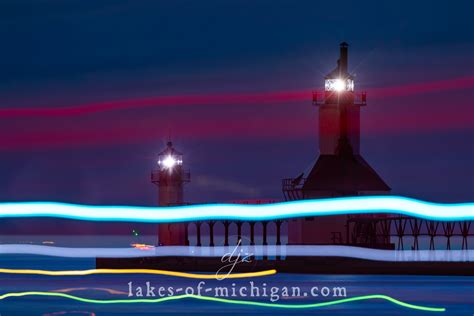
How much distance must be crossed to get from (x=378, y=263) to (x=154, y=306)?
4549 cm

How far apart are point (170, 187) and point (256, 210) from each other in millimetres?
62427

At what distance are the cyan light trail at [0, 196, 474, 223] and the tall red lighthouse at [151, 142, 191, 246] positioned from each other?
61.6 m

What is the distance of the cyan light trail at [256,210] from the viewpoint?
1873 cm

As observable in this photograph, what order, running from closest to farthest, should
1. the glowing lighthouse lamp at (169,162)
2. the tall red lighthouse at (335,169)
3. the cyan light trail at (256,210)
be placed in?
the cyan light trail at (256,210)
the tall red lighthouse at (335,169)
the glowing lighthouse lamp at (169,162)

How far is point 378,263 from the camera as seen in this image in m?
82.5

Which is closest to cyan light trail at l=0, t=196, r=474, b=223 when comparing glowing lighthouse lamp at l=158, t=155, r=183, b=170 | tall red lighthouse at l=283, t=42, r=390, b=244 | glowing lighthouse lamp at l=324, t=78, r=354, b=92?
tall red lighthouse at l=283, t=42, r=390, b=244

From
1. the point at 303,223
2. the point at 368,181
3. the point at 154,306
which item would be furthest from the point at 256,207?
the point at 368,181

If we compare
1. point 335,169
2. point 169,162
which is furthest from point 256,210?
point 169,162

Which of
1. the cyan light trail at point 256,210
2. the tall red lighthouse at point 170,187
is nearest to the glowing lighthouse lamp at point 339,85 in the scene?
the tall red lighthouse at point 170,187

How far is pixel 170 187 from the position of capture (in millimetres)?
83500

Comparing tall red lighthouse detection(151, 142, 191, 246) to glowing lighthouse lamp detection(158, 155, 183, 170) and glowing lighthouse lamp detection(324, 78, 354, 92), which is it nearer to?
glowing lighthouse lamp detection(158, 155, 183, 170)

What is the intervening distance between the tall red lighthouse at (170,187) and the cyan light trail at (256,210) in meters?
61.6

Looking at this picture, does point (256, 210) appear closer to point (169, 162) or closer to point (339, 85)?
point (339, 85)

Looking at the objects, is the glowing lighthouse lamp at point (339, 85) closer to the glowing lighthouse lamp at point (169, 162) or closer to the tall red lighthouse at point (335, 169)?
the tall red lighthouse at point (335, 169)
